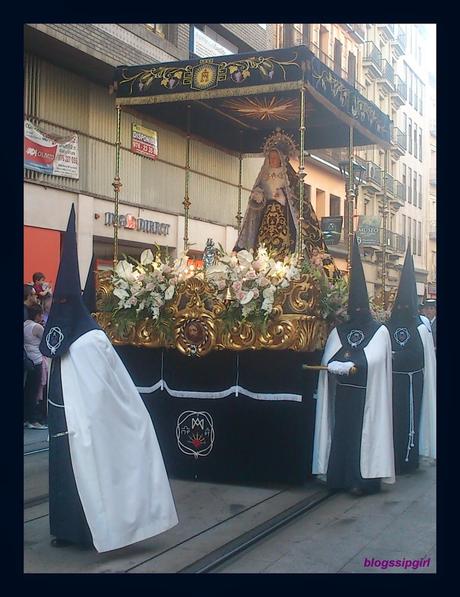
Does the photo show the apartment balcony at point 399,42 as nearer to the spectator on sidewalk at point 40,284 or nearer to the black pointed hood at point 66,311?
the black pointed hood at point 66,311

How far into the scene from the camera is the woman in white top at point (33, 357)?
8.07 meters

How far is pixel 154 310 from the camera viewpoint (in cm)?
701

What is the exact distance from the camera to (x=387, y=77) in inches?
282

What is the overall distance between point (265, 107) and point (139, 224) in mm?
2058

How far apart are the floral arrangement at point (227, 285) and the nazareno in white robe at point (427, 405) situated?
142 cm

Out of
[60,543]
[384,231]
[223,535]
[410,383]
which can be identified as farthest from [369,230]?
[60,543]

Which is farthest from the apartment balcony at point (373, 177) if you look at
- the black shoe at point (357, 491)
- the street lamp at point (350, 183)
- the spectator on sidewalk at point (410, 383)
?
the black shoe at point (357, 491)

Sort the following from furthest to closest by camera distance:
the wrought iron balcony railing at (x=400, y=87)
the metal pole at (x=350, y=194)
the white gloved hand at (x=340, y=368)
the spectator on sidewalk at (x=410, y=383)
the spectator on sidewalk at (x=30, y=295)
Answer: the metal pole at (x=350, y=194) < the spectator on sidewalk at (x=410, y=383) < the spectator on sidewalk at (x=30, y=295) < the wrought iron balcony railing at (x=400, y=87) < the white gloved hand at (x=340, y=368)

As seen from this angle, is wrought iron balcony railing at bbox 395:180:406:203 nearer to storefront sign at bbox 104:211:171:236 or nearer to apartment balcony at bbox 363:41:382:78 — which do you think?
apartment balcony at bbox 363:41:382:78

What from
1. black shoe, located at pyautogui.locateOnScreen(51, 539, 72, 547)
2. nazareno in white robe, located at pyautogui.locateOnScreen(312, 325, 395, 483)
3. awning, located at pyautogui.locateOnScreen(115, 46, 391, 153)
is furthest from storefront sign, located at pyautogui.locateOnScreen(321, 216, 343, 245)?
black shoe, located at pyautogui.locateOnScreen(51, 539, 72, 547)

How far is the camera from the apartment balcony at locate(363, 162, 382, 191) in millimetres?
9690

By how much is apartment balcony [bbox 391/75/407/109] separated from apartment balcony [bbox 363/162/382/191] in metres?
1.88

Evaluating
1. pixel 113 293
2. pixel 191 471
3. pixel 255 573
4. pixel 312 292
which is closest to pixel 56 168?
pixel 113 293
